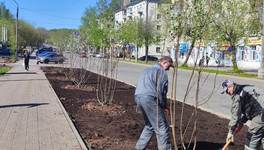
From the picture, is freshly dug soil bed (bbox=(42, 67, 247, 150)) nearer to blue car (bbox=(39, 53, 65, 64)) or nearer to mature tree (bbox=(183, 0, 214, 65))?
mature tree (bbox=(183, 0, 214, 65))

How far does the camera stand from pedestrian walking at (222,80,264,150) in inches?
154

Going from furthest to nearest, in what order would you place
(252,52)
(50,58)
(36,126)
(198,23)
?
(50,58)
(252,52)
(36,126)
(198,23)

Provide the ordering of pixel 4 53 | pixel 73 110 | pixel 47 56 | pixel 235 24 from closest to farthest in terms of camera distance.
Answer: pixel 73 110
pixel 235 24
pixel 47 56
pixel 4 53

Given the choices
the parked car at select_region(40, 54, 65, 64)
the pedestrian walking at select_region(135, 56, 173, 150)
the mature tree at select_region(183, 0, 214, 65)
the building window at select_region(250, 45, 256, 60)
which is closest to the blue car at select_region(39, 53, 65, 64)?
the parked car at select_region(40, 54, 65, 64)

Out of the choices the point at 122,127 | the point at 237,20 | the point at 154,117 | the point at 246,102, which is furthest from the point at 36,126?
the point at 237,20

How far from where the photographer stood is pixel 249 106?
399 cm

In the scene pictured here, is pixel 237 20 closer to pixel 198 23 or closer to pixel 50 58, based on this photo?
pixel 198 23

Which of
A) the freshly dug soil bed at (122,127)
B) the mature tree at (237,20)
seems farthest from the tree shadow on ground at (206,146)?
the mature tree at (237,20)

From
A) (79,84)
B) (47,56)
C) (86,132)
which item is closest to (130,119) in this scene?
(86,132)

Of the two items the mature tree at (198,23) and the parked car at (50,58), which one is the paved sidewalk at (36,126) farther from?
the parked car at (50,58)

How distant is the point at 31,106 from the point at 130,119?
3200 millimetres

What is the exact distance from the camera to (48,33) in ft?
436

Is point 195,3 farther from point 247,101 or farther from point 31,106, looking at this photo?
point 31,106

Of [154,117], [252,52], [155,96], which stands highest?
[252,52]
